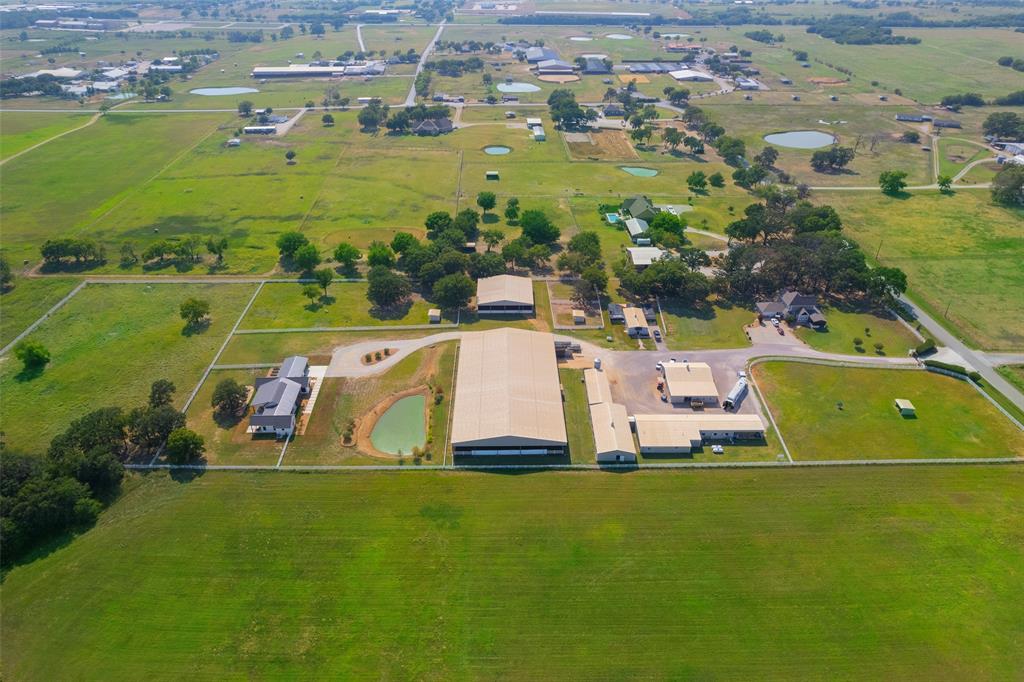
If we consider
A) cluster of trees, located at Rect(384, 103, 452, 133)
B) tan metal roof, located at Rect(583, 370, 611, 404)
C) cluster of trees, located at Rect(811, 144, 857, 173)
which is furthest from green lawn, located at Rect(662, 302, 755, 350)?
cluster of trees, located at Rect(384, 103, 452, 133)

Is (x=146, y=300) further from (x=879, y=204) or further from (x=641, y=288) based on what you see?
(x=879, y=204)

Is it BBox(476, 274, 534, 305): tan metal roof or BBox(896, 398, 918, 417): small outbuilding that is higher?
BBox(476, 274, 534, 305): tan metal roof

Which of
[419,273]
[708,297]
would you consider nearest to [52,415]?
[419,273]

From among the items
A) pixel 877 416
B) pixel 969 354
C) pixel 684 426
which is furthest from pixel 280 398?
pixel 969 354

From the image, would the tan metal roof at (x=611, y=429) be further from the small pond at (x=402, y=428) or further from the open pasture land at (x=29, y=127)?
the open pasture land at (x=29, y=127)

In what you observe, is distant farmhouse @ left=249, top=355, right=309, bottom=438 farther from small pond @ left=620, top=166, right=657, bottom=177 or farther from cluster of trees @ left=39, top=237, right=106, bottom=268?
small pond @ left=620, top=166, right=657, bottom=177

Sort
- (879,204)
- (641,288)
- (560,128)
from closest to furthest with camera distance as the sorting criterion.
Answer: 1. (641,288)
2. (879,204)
3. (560,128)

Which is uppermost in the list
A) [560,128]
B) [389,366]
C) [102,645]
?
[560,128]

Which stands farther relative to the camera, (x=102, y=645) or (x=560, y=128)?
(x=560, y=128)
